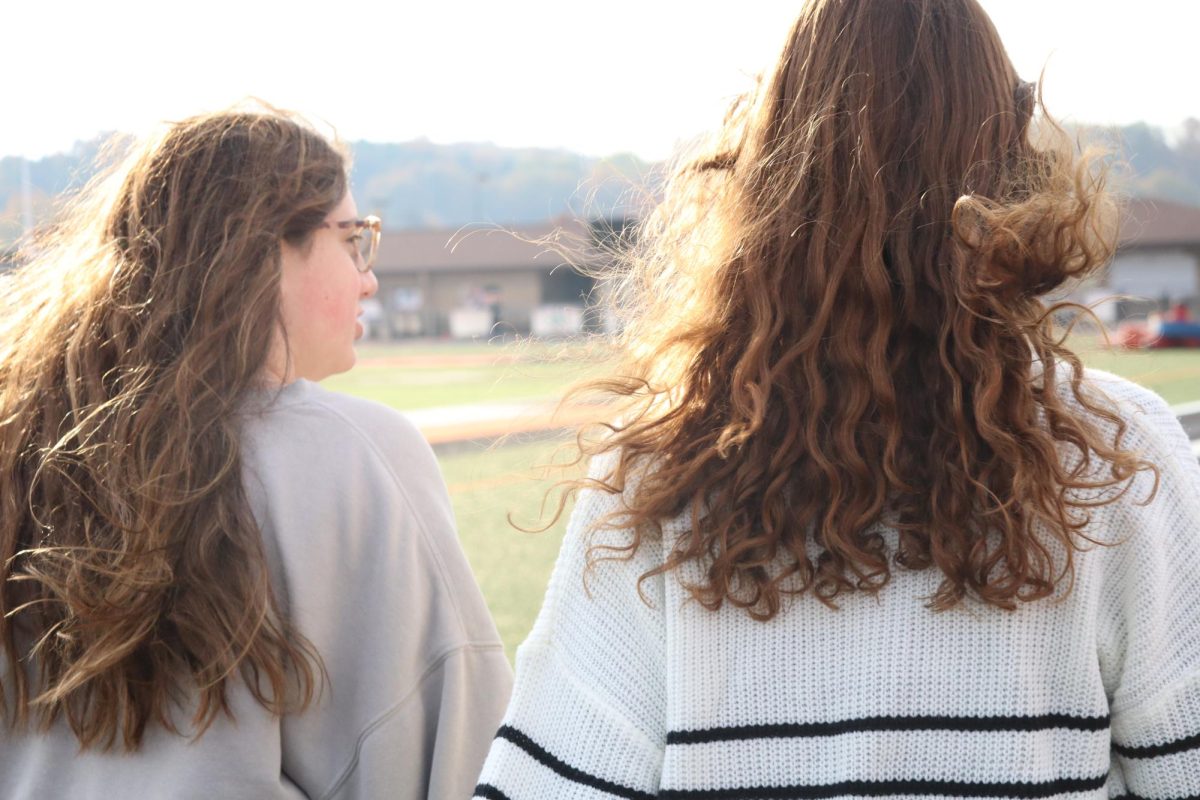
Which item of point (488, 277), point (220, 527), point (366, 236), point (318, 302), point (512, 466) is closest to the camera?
point (220, 527)

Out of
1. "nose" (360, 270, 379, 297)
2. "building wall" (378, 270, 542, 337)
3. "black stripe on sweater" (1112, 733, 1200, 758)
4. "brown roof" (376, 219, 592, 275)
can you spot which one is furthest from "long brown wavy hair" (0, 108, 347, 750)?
"brown roof" (376, 219, 592, 275)

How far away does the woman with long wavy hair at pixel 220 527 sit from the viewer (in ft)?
5.72

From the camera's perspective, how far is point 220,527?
1.74 m

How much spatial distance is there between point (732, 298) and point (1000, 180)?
1.12ft

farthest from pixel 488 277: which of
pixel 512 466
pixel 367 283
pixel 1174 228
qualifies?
pixel 367 283

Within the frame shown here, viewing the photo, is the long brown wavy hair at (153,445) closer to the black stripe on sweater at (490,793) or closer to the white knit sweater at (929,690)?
the black stripe on sweater at (490,793)

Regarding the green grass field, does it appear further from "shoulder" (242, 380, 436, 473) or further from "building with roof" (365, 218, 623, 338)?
"building with roof" (365, 218, 623, 338)

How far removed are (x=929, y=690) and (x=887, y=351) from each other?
1.30 feet

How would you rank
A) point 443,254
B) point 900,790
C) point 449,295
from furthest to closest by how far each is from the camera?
point 449,295 → point 443,254 → point 900,790

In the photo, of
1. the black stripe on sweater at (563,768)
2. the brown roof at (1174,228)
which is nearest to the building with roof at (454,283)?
the brown roof at (1174,228)

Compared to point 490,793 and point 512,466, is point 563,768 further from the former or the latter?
point 512,466

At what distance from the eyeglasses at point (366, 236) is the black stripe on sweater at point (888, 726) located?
1061mm

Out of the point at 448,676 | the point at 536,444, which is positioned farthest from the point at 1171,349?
the point at 448,676

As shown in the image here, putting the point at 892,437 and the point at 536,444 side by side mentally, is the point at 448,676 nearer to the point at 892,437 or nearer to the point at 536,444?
the point at 892,437
